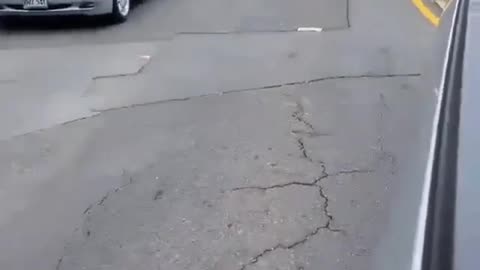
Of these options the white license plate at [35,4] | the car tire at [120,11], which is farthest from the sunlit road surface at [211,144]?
the white license plate at [35,4]

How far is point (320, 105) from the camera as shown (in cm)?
739

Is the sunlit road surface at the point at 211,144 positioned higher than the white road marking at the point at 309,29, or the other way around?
the white road marking at the point at 309,29

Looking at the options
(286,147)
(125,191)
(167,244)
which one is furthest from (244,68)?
(167,244)

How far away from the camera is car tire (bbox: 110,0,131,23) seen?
11.0 meters

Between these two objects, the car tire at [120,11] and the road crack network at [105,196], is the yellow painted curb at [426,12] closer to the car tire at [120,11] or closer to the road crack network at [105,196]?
the car tire at [120,11]

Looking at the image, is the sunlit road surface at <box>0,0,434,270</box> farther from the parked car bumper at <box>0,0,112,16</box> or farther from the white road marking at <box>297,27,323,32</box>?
the parked car bumper at <box>0,0,112,16</box>

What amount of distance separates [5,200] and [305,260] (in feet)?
7.04

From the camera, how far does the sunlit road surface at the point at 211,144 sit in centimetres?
470

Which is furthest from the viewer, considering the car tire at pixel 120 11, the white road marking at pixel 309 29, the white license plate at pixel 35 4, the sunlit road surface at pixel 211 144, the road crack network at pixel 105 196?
the car tire at pixel 120 11

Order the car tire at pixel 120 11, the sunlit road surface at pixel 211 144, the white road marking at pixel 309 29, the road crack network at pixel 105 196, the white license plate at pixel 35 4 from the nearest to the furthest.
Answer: the sunlit road surface at pixel 211 144, the road crack network at pixel 105 196, the white license plate at pixel 35 4, the white road marking at pixel 309 29, the car tire at pixel 120 11

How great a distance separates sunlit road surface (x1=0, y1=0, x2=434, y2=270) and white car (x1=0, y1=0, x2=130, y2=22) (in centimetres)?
27

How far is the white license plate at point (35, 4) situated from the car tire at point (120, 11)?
3.08 feet

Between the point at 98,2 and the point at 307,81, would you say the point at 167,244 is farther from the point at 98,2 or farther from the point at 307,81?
the point at 98,2

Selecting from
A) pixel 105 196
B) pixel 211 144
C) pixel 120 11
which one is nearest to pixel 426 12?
pixel 120 11
